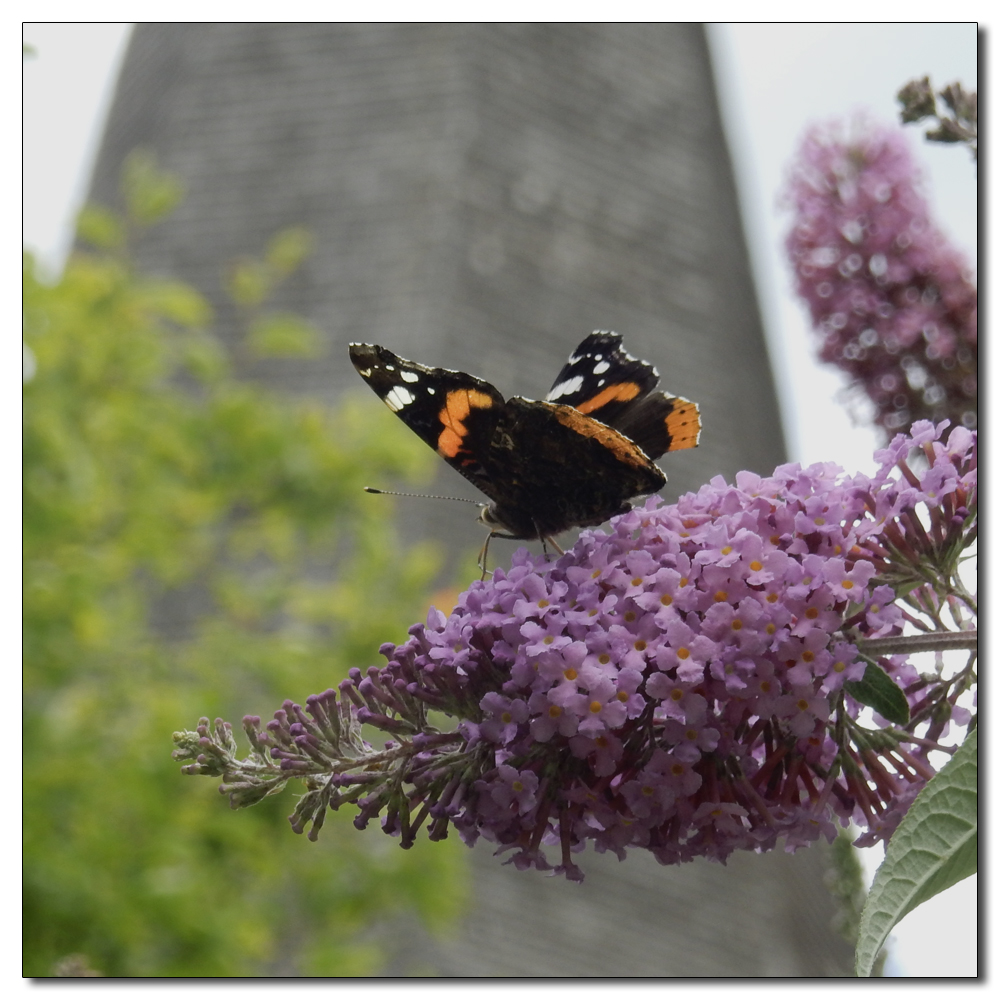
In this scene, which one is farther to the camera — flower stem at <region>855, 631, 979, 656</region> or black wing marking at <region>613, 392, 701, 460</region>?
black wing marking at <region>613, 392, 701, 460</region>

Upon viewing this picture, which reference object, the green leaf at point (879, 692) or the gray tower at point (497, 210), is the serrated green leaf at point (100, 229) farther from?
the green leaf at point (879, 692)

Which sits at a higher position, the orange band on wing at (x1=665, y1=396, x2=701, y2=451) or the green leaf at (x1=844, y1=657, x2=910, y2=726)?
the orange band on wing at (x1=665, y1=396, x2=701, y2=451)

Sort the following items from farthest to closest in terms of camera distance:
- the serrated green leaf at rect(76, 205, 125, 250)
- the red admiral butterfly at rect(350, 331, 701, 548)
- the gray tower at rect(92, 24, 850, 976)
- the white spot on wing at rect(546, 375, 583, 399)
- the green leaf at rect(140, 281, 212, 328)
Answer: the gray tower at rect(92, 24, 850, 976) < the serrated green leaf at rect(76, 205, 125, 250) < the green leaf at rect(140, 281, 212, 328) < the white spot on wing at rect(546, 375, 583, 399) < the red admiral butterfly at rect(350, 331, 701, 548)

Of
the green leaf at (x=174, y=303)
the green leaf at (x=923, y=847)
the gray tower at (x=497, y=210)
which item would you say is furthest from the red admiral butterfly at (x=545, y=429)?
the gray tower at (x=497, y=210)

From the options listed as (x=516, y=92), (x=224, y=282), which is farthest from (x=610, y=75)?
(x=224, y=282)

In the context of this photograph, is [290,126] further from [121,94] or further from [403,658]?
[403,658]

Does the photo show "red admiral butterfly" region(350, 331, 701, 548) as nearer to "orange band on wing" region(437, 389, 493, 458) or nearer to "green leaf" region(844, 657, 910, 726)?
"orange band on wing" region(437, 389, 493, 458)

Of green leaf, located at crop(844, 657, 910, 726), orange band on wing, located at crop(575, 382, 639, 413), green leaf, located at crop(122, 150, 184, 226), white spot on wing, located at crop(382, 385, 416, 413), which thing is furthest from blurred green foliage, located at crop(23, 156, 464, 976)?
green leaf, located at crop(844, 657, 910, 726)
